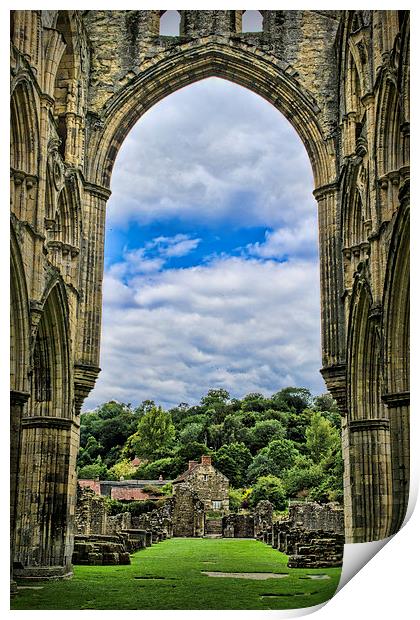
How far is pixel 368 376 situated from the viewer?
1488 centimetres

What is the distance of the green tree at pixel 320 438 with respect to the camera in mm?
47581

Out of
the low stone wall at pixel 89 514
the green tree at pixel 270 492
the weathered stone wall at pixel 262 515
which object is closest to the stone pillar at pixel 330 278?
the low stone wall at pixel 89 514

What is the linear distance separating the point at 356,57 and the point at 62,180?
5509 millimetres

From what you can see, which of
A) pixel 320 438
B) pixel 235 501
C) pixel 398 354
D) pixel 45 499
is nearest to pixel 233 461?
pixel 235 501

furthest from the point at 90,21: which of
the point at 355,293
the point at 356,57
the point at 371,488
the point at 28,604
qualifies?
the point at 28,604

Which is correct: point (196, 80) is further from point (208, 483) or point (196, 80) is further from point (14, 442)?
point (208, 483)

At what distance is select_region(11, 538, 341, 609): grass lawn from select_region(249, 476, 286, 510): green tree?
28639 millimetres

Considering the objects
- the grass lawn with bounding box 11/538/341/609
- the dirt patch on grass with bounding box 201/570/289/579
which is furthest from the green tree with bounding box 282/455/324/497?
the dirt patch on grass with bounding box 201/570/289/579

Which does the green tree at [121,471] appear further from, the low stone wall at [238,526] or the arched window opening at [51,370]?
the arched window opening at [51,370]

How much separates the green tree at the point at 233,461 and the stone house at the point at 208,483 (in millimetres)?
3373

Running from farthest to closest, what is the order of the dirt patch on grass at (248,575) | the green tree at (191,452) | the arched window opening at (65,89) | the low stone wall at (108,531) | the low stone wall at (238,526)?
the green tree at (191,452) < the low stone wall at (238,526) < the low stone wall at (108,531) < the arched window opening at (65,89) < the dirt patch on grass at (248,575)

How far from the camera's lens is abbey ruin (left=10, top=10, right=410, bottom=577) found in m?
11.1

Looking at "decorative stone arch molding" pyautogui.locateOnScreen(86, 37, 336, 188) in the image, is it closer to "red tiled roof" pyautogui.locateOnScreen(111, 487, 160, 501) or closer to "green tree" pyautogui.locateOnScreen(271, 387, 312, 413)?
"red tiled roof" pyautogui.locateOnScreen(111, 487, 160, 501)

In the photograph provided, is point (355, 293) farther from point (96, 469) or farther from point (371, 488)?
point (96, 469)
